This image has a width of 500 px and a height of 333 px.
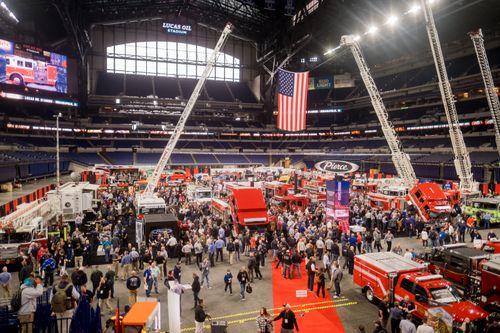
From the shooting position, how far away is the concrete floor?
1093 cm

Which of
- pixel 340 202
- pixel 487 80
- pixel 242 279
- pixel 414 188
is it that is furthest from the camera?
pixel 487 80

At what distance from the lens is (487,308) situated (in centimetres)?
1088

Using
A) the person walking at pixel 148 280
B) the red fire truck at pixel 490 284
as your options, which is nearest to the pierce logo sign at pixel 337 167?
the red fire truck at pixel 490 284

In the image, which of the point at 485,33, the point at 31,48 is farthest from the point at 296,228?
the point at 485,33

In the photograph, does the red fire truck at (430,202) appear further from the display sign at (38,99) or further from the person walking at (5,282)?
the display sign at (38,99)

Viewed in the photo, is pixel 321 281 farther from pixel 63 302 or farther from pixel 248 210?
pixel 248 210

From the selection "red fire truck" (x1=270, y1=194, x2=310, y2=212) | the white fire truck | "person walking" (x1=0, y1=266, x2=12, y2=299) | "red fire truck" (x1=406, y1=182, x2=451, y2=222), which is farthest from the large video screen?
"red fire truck" (x1=406, y1=182, x2=451, y2=222)

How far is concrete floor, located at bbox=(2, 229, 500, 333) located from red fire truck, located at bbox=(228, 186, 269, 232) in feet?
19.4

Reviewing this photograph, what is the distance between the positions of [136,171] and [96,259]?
31.6 meters

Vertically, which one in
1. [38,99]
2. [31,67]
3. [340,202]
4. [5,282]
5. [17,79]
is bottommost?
[5,282]

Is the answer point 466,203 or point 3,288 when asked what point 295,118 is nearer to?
point 466,203

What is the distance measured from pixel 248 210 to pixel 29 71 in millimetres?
35652

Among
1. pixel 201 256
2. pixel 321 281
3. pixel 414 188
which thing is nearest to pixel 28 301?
pixel 201 256

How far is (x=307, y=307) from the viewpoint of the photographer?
40.1 feet
